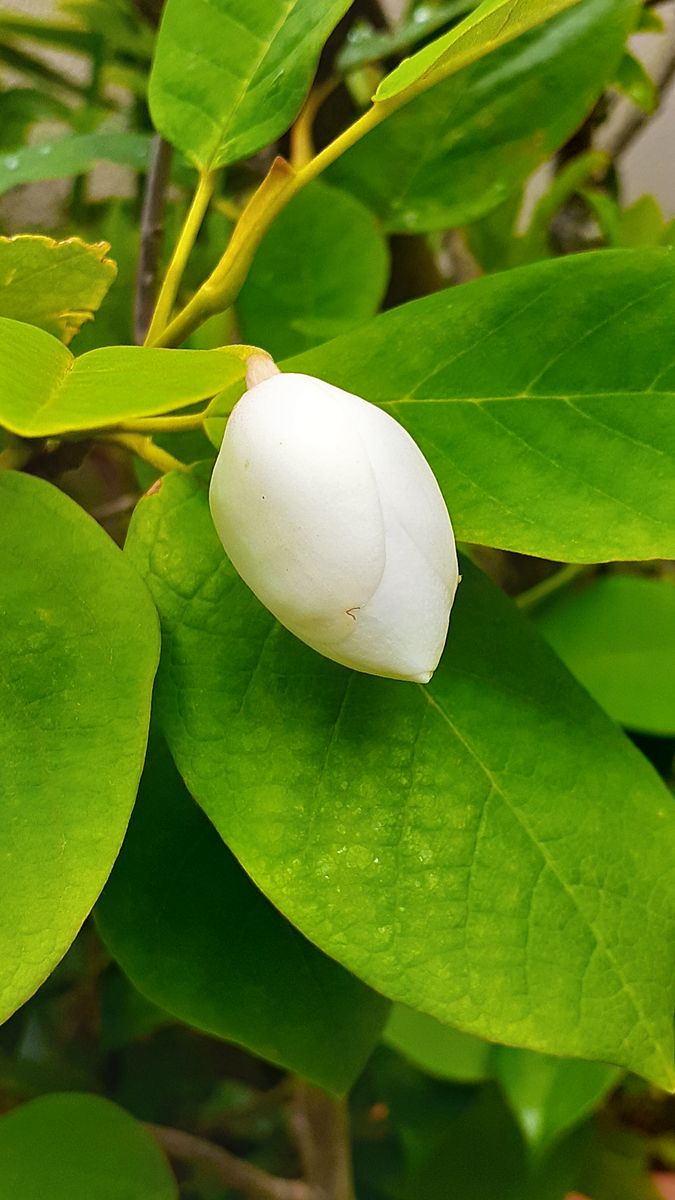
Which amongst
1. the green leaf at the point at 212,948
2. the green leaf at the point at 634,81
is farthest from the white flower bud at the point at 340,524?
the green leaf at the point at 634,81

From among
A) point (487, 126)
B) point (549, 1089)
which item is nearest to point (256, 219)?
point (487, 126)

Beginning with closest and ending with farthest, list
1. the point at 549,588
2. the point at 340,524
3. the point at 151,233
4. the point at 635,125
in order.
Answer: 1. the point at 340,524
2. the point at 151,233
3. the point at 549,588
4. the point at 635,125

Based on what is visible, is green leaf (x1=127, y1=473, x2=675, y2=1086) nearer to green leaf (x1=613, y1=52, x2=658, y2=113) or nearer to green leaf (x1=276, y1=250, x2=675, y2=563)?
green leaf (x1=276, y1=250, x2=675, y2=563)

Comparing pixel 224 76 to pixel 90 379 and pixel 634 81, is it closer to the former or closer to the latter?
pixel 90 379

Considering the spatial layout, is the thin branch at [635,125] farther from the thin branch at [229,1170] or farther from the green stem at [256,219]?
the thin branch at [229,1170]

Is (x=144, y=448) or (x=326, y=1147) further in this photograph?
(x=326, y=1147)

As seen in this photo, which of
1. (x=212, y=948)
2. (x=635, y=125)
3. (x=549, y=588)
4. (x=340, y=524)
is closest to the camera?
(x=340, y=524)
